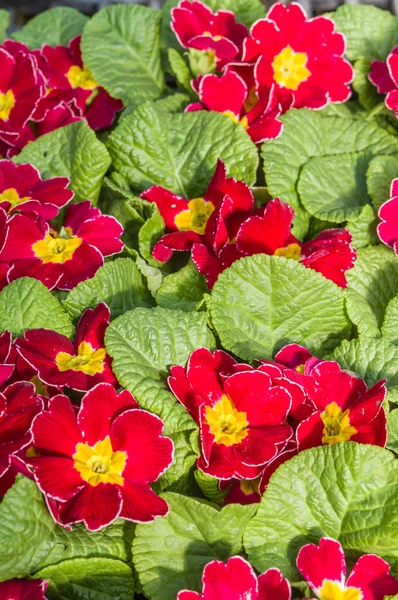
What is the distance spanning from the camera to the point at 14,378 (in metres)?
1.34

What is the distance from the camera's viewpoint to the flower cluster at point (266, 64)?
177 cm

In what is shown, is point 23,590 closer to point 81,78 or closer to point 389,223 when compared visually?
point 389,223

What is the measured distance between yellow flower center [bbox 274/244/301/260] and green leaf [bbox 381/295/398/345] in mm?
186

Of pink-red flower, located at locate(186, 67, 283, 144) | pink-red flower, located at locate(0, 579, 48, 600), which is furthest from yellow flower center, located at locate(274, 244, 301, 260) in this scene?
pink-red flower, located at locate(0, 579, 48, 600)

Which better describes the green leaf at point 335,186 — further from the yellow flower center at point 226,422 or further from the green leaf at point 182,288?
the yellow flower center at point 226,422

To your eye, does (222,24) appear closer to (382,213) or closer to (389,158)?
(389,158)

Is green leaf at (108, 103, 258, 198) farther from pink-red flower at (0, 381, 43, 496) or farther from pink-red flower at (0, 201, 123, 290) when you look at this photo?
pink-red flower at (0, 381, 43, 496)

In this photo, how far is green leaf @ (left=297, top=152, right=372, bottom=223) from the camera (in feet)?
5.38

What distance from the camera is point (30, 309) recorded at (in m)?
1.39

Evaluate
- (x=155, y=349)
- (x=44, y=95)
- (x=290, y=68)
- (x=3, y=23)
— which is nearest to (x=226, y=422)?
(x=155, y=349)

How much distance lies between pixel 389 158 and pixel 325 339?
442mm

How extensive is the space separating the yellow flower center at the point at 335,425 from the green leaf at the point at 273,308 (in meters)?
0.16

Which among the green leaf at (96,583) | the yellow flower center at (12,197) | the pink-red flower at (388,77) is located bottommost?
the green leaf at (96,583)

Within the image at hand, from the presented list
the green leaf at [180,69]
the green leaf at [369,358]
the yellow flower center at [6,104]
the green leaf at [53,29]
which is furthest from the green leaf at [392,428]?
the green leaf at [53,29]
